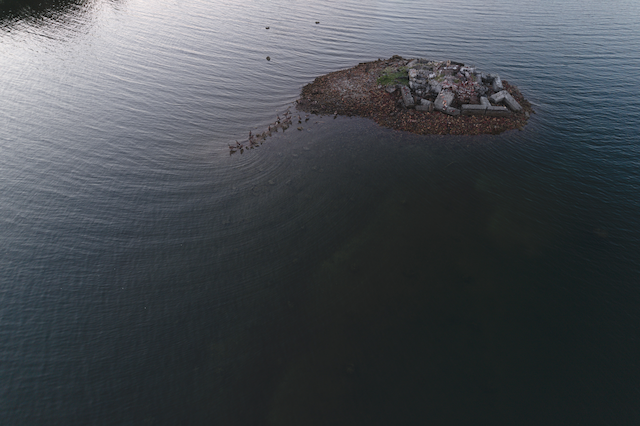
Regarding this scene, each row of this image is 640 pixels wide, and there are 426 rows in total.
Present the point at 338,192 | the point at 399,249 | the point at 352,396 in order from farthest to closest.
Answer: the point at 338,192 < the point at 399,249 < the point at 352,396

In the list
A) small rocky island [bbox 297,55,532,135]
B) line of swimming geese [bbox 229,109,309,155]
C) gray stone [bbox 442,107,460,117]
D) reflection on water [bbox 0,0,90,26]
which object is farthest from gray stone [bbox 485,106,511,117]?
reflection on water [bbox 0,0,90,26]

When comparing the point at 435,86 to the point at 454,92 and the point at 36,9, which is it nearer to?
the point at 454,92

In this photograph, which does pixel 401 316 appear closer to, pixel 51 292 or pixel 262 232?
pixel 262 232

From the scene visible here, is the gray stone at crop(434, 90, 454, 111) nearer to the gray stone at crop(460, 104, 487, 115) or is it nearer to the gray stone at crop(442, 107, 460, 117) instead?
the gray stone at crop(442, 107, 460, 117)

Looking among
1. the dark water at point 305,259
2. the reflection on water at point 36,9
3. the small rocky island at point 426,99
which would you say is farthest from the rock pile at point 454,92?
the reflection on water at point 36,9

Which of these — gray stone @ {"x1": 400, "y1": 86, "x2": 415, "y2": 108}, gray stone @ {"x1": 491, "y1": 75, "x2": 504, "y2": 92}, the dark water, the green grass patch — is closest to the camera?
the dark water

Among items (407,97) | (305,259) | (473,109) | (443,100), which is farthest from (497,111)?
(305,259)

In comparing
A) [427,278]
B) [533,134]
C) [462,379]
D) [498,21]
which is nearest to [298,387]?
[462,379]
